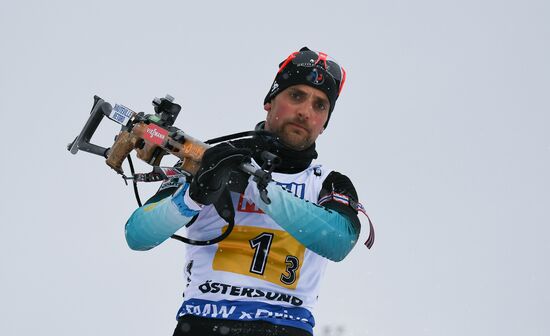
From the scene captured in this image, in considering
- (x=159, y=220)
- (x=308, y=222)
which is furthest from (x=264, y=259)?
(x=159, y=220)

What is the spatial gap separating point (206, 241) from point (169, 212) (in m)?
0.26

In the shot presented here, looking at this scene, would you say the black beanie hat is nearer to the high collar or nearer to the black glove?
the high collar

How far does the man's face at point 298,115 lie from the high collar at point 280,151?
34 mm

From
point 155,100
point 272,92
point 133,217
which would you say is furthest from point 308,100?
point 133,217

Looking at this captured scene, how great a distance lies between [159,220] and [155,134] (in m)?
0.42

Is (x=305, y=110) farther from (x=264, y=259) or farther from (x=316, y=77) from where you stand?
(x=264, y=259)

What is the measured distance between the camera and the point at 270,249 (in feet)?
13.8

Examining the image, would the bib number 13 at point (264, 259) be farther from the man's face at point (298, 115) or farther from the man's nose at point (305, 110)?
the man's nose at point (305, 110)

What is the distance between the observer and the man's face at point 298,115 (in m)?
4.48

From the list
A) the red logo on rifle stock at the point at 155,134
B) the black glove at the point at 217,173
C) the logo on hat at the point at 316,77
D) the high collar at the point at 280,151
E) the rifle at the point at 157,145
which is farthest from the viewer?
the logo on hat at the point at 316,77

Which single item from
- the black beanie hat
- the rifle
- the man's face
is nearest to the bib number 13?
the rifle

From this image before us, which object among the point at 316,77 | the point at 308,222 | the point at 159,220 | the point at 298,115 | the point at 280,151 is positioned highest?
the point at 316,77

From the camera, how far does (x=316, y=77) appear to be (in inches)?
182

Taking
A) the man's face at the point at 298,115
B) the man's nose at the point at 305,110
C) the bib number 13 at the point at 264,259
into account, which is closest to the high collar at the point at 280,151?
the man's face at the point at 298,115
